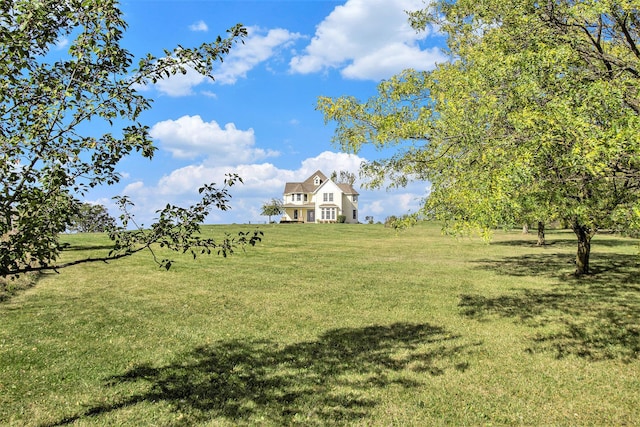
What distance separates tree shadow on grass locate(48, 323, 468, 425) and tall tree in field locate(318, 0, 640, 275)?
349 cm

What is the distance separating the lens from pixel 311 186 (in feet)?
289

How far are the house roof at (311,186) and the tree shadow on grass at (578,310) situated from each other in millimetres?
62471

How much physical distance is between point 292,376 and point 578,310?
11.6 m

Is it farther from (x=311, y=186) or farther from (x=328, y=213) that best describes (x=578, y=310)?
(x=311, y=186)

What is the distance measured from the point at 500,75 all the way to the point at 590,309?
34.2 ft

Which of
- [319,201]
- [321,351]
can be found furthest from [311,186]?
[321,351]

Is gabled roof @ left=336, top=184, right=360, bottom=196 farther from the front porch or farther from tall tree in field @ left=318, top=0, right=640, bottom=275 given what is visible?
tall tree in field @ left=318, top=0, right=640, bottom=275

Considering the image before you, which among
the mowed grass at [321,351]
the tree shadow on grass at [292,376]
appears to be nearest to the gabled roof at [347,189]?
the mowed grass at [321,351]

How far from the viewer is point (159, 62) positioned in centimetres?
645

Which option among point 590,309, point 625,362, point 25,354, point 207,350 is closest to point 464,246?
point 590,309

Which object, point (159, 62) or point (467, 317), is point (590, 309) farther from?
point (159, 62)

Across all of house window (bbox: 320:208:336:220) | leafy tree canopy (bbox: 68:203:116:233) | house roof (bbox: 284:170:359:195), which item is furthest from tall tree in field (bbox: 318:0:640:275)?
house roof (bbox: 284:170:359:195)

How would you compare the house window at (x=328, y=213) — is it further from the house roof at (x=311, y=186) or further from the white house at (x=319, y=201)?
the house roof at (x=311, y=186)

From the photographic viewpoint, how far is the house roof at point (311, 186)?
282 ft
